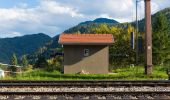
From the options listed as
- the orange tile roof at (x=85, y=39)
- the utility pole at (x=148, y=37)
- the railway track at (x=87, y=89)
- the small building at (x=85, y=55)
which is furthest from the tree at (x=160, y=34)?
the railway track at (x=87, y=89)

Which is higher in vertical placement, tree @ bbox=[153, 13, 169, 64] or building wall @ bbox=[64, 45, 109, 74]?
→ tree @ bbox=[153, 13, 169, 64]

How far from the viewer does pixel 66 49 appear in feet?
115

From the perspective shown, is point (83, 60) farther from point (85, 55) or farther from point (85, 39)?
point (85, 39)

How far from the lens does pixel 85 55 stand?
35062mm

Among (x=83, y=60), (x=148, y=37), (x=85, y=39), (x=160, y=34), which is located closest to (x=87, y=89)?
(x=148, y=37)

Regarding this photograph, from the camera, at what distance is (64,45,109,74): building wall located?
34844 mm

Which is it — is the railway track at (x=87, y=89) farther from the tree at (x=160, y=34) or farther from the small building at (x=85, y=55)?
the tree at (x=160, y=34)

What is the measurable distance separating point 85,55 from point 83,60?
43 cm

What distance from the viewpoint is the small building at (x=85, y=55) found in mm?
34750

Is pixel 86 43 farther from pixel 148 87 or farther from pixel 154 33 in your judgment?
pixel 154 33

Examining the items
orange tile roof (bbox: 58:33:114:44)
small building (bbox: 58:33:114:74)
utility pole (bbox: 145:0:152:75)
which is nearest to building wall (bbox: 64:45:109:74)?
small building (bbox: 58:33:114:74)

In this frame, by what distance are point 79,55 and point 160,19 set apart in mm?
43028

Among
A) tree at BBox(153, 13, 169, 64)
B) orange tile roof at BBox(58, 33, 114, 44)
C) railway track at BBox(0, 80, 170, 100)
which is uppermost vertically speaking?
tree at BBox(153, 13, 169, 64)

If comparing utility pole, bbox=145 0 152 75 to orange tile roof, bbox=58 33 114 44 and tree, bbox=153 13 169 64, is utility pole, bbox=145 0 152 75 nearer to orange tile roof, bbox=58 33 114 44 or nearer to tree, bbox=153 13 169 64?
orange tile roof, bbox=58 33 114 44
